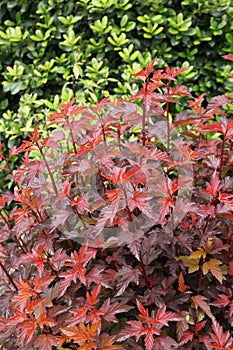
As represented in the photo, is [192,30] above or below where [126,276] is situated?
below

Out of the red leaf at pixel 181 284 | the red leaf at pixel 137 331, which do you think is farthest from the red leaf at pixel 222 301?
the red leaf at pixel 137 331

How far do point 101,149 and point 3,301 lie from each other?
28.0 inches

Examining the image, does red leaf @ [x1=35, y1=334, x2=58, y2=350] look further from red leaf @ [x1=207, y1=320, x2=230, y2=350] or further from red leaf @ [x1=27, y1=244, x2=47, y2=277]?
red leaf @ [x1=207, y1=320, x2=230, y2=350]

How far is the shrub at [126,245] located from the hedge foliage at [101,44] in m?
1.61

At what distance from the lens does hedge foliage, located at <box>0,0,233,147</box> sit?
3.50 meters

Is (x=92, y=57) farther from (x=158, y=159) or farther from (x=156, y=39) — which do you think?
(x=158, y=159)

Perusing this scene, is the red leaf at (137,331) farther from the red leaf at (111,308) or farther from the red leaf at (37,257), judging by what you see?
the red leaf at (37,257)

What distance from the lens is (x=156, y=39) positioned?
11.9 feet

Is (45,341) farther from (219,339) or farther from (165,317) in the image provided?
(219,339)

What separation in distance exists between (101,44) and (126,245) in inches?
83.1

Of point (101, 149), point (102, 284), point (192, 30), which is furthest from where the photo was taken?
point (192, 30)

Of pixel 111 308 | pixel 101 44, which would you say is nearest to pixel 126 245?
pixel 111 308

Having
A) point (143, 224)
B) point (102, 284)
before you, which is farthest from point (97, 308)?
point (143, 224)

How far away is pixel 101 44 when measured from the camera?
140 inches
